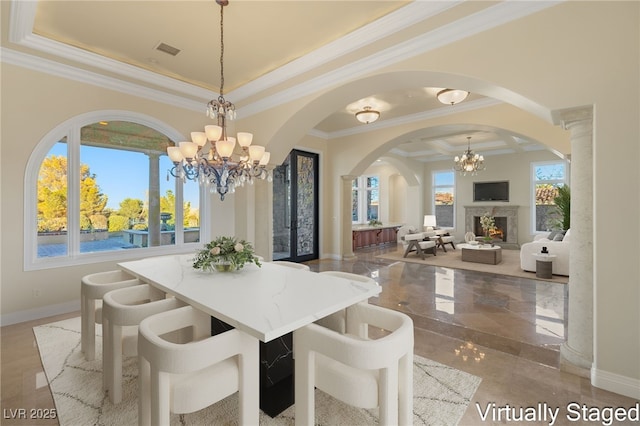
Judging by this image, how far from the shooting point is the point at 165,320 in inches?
68.5

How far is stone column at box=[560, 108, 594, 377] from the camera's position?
7.61 ft

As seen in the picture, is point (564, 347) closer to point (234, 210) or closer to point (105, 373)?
point (105, 373)

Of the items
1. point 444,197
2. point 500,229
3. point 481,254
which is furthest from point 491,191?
point 481,254

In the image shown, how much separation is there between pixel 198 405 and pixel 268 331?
58 centimetres

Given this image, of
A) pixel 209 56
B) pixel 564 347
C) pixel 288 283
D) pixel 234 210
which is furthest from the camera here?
pixel 234 210

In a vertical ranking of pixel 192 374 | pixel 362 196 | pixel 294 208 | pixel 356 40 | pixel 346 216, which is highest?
pixel 356 40

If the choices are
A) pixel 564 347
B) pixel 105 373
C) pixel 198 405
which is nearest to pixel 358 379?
pixel 198 405

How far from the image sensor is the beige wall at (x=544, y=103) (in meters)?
2.08

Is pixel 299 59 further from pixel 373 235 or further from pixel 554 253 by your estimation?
pixel 373 235

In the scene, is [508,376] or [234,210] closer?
[508,376]

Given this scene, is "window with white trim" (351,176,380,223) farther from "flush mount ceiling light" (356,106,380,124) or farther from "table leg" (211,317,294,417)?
"table leg" (211,317,294,417)

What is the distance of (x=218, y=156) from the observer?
2.77m

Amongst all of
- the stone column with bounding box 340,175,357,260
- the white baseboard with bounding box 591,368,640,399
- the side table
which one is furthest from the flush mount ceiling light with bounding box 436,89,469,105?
the white baseboard with bounding box 591,368,640,399

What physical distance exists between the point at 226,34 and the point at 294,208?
14.0 feet
